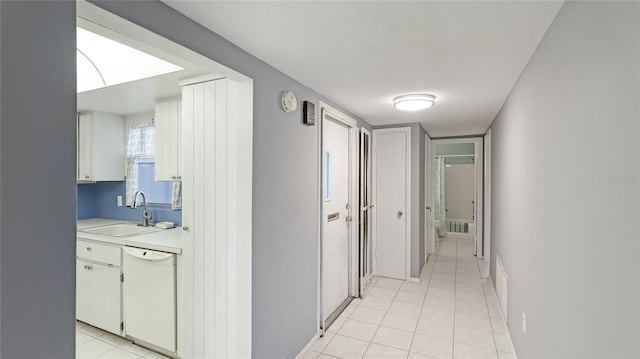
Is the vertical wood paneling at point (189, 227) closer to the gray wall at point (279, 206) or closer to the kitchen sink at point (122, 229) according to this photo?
the gray wall at point (279, 206)

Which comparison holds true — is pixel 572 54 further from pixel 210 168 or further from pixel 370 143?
pixel 370 143

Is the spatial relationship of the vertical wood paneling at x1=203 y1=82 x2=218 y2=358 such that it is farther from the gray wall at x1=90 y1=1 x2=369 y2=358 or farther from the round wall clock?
the round wall clock

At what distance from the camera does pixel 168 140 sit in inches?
116

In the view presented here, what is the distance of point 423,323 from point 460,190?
5.26 meters

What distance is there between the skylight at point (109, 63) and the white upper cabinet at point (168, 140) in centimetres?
45

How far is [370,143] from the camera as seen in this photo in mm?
4480

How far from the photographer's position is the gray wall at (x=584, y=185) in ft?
2.82

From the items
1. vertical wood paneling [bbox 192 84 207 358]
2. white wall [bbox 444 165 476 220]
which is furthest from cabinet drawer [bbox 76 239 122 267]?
white wall [bbox 444 165 476 220]

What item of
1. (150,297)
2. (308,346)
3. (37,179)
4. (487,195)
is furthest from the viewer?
(487,195)

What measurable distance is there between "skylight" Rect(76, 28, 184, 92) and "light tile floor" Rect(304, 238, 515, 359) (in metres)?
2.66

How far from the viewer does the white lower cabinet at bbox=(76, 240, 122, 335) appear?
8.86 ft

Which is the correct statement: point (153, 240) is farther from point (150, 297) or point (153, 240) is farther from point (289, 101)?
point (289, 101)

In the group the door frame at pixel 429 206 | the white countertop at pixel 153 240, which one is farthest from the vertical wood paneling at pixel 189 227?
the door frame at pixel 429 206

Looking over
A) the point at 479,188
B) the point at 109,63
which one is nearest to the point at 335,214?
the point at 109,63
